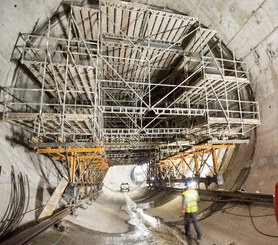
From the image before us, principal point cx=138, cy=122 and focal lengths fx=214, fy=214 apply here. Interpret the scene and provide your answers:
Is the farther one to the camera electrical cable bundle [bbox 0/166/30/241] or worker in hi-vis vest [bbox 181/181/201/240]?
worker in hi-vis vest [bbox 181/181/201/240]

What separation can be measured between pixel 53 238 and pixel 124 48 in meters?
6.90

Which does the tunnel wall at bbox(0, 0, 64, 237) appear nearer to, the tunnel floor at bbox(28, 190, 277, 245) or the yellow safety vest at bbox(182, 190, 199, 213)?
the tunnel floor at bbox(28, 190, 277, 245)

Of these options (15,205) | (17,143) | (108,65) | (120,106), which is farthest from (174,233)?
(17,143)

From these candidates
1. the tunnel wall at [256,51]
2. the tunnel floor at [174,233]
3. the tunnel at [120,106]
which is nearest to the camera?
the tunnel floor at [174,233]

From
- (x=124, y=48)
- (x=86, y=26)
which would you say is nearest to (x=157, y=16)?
(x=124, y=48)

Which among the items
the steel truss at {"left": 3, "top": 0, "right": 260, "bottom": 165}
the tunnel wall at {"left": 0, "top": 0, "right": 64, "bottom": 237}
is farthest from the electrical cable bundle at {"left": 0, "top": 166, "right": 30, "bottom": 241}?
the steel truss at {"left": 3, "top": 0, "right": 260, "bottom": 165}

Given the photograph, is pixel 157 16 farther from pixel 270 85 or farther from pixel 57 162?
pixel 57 162

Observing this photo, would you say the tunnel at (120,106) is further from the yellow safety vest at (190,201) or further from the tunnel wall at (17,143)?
the yellow safety vest at (190,201)

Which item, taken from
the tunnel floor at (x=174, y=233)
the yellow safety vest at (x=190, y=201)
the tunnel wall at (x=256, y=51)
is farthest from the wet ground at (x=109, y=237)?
the tunnel wall at (x=256, y=51)

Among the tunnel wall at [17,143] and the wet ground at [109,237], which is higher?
the tunnel wall at [17,143]

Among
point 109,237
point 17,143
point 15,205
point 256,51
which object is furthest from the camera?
point 256,51

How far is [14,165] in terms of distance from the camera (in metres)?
6.55

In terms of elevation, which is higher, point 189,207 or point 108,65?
point 108,65

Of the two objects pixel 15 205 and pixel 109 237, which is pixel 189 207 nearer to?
pixel 109 237
